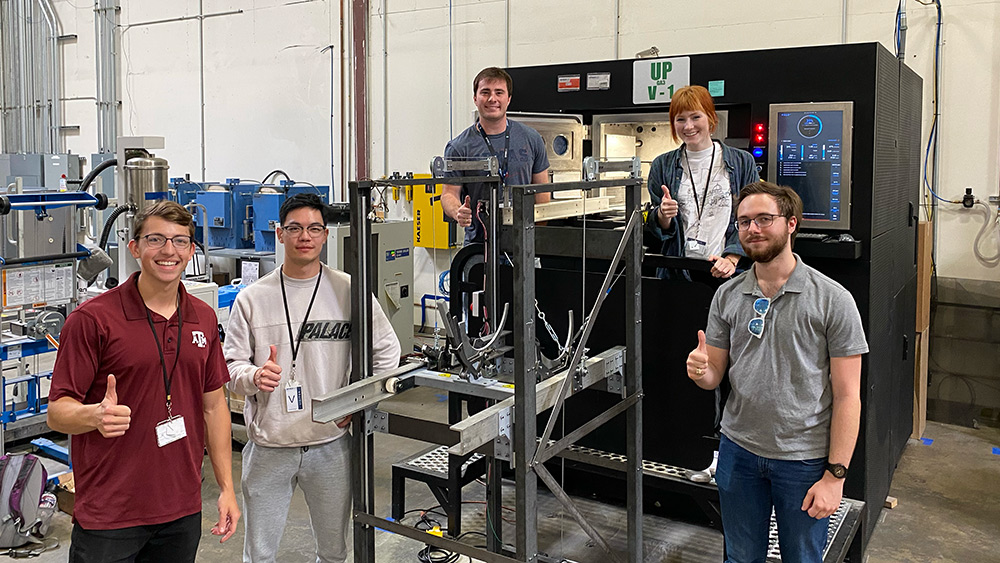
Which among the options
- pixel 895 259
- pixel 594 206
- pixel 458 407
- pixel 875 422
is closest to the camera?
pixel 594 206

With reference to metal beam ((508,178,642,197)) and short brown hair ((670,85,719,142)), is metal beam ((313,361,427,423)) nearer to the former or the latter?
metal beam ((508,178,642,197))

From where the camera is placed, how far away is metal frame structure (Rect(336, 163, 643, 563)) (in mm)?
1979

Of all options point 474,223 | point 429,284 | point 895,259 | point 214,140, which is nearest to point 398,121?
point 429,284

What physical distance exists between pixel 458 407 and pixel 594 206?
0.86 m

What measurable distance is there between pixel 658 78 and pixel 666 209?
71 cm

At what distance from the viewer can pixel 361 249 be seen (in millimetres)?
2289

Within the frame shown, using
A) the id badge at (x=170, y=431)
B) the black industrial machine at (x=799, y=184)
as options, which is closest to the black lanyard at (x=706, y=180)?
the black industrial machine at (x=799, y=184)

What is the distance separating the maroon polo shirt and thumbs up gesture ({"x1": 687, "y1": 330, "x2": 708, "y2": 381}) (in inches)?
50.0

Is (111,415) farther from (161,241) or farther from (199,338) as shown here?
(161,241)

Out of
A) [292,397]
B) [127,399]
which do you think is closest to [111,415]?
[127,399]

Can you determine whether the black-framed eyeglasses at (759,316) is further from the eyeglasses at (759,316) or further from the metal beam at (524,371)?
the metal beam at (524,371)

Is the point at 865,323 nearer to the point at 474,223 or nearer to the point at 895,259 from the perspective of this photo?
the point at 895,259

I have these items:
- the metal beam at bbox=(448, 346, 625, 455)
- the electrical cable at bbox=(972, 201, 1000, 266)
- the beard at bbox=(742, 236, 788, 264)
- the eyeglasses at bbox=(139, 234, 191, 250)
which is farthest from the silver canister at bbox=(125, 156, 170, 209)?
the electrical cable at bbox=(972, 201, 1000, 266)

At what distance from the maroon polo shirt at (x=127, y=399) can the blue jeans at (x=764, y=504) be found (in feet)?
4.60
